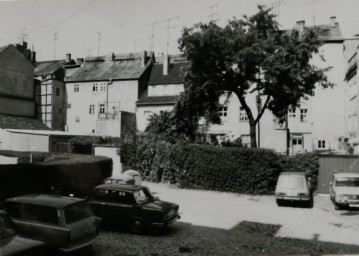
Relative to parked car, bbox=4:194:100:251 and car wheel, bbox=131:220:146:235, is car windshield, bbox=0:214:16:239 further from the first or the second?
car wheel, bbox=131:220:146:235

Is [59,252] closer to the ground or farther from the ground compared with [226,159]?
closer to the ground

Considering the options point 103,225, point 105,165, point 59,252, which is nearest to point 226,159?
point 105,165

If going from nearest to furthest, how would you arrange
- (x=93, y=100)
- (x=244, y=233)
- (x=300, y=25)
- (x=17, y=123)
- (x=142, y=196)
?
(x=142, y=196) → (x=244, y=233) → (x=17, y=123) → (x=300, y=25) → (x=93, y=100)

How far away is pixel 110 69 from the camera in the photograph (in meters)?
56.1

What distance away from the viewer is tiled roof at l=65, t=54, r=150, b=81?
176ft

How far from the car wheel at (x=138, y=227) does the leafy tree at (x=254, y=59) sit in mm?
17662

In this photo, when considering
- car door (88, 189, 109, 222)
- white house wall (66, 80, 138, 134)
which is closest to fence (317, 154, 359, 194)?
car door (88, 189, 109, 222)

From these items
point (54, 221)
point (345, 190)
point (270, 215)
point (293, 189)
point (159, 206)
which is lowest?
point (270, 215)

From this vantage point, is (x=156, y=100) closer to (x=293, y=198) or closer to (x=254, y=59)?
(x=254, y=59)

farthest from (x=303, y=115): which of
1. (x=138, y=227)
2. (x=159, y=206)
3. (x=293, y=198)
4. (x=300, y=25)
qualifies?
(x=138, y=227)

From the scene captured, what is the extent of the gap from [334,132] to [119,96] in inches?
1111

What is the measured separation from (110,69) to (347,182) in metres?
42.4

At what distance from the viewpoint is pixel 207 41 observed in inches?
→ 1115

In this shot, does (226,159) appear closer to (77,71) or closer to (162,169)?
(162,169)
